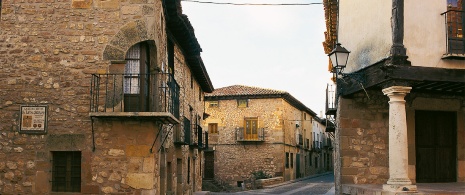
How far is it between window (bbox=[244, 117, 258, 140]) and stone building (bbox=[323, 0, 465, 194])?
74.3ft

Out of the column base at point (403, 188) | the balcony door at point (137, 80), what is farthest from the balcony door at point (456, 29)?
the balcony door at point (137, 80)

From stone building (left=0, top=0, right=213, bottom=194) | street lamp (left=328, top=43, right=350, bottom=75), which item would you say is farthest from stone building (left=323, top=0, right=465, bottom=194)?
stone building (left=0, top=0, right=213, bottom=194)

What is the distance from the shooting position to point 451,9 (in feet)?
34.8

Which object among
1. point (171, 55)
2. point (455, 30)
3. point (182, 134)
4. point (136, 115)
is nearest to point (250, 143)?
point (182, 134)

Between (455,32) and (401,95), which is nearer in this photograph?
(401,95)

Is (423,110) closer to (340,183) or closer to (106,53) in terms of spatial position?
(340,183)

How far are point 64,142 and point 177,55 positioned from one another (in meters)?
5.89

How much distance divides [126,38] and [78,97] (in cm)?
150

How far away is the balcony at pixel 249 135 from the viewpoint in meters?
35.5

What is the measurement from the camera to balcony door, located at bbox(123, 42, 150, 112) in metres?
10.4

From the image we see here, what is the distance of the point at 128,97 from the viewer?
34.2ft

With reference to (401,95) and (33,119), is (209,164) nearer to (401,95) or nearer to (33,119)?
(33,119)

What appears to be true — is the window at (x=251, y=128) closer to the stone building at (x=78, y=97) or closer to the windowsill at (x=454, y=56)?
the stone building at (x=78, y=97)

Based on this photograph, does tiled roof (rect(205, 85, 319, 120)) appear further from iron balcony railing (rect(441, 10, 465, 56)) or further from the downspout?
the downspout
